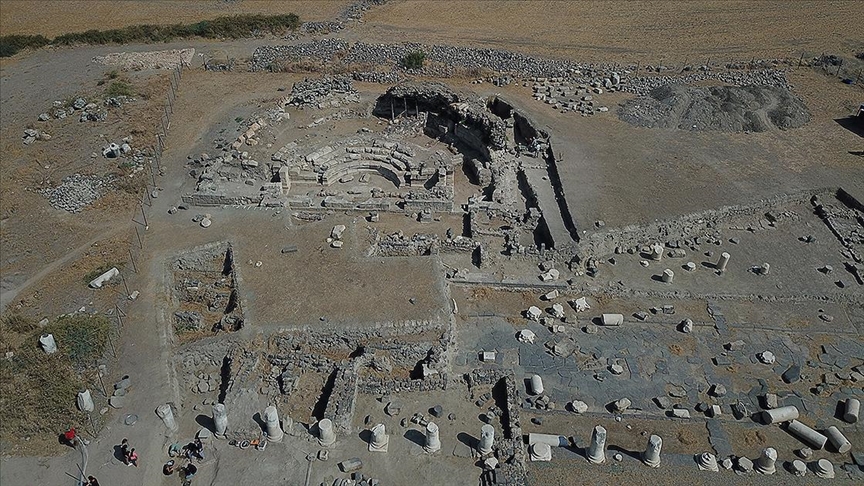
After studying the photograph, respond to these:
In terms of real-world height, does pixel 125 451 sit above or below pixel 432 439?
above

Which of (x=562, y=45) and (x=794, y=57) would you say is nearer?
(x=794, y=57)

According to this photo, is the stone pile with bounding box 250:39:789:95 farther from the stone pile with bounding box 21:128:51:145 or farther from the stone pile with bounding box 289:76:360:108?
the stone pile with bounding box 21:128:51:145

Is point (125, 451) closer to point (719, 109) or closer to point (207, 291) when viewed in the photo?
point (207, 291)

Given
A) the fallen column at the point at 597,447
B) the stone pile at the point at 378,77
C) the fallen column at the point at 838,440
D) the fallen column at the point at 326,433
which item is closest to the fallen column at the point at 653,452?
the fallen column at the point at 597,447

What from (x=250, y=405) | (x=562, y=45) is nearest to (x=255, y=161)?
(x=250, y=405)

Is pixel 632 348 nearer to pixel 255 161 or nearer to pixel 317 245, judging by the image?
pixel 317 245

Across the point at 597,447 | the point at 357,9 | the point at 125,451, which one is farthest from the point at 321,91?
the point at 597,447

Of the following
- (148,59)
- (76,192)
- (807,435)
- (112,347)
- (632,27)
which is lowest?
(807,435)
